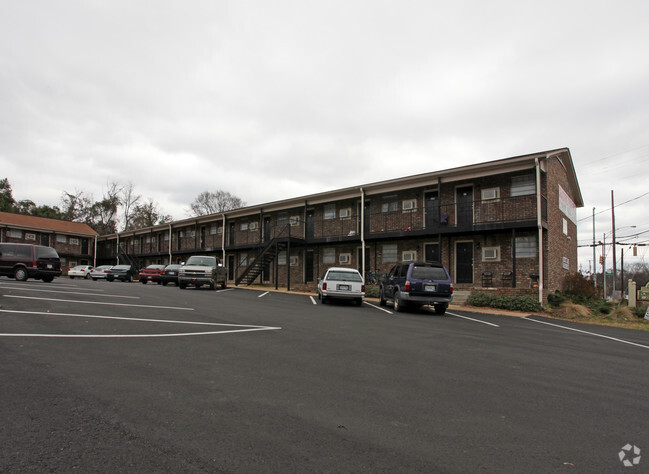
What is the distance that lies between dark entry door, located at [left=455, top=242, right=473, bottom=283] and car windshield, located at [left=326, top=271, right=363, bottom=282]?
251 inches

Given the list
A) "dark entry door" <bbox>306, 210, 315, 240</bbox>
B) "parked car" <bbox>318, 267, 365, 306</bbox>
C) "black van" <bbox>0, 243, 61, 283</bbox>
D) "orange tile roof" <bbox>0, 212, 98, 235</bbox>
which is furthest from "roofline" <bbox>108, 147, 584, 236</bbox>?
"orange tile roof" <bbox>0, 212, 98, 235</bbox>

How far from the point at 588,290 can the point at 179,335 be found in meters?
19.0

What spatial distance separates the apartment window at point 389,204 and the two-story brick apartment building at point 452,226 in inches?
2.2

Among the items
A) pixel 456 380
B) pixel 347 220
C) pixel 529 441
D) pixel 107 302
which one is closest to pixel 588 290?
pixel 347 220

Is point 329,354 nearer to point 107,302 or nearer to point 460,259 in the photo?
point 107,302

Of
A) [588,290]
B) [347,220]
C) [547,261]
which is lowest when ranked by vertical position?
Result: [588,290]

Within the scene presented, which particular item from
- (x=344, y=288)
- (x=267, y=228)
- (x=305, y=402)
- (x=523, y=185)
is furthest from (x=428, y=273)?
(x=267, y=228)

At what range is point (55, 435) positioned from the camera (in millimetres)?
2770

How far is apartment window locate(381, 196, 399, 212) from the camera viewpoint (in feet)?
70.0

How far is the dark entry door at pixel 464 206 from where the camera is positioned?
1816cm

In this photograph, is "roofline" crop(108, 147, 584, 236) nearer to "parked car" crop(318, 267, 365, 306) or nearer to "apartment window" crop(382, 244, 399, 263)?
"apartment window" crop(382, 244, 399, 263)

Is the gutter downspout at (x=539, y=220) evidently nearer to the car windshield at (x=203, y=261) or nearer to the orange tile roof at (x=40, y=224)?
the car windshield at (x=203, y=261)

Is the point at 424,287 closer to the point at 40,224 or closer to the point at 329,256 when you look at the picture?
the point at 329,256

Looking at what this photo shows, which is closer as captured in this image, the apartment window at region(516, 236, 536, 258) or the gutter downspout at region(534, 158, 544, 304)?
the gutter downspout at region(534, 158, 544, 304)
